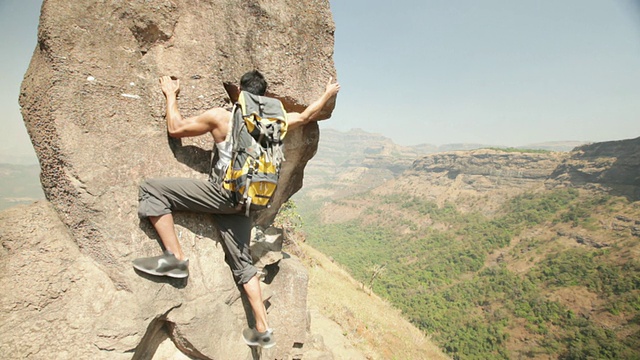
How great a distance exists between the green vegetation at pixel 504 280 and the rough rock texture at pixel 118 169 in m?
50.6

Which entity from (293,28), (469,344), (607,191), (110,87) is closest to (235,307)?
(110,87)

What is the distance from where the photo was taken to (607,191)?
232 ft

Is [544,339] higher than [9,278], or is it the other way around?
[9,278]

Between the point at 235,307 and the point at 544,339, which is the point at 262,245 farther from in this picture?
the point at 544,339

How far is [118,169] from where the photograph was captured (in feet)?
11.4

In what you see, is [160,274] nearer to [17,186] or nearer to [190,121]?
[190,121]

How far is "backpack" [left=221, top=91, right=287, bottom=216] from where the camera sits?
10.6ft

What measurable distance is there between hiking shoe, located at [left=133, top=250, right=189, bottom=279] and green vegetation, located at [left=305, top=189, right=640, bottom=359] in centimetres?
5078

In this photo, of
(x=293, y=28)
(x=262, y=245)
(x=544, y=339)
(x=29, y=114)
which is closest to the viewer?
(x=29, y=114)

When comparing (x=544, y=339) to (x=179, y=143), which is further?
(x=544, y=339)

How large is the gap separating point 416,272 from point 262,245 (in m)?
77.2

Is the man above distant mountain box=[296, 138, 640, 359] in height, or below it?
above

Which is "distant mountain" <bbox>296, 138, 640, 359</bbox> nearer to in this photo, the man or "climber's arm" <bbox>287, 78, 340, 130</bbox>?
the man

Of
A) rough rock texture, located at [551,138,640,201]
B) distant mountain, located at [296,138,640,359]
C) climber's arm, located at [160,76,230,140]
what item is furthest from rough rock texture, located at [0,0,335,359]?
rough rock texture, located at [551,138,640,201]
